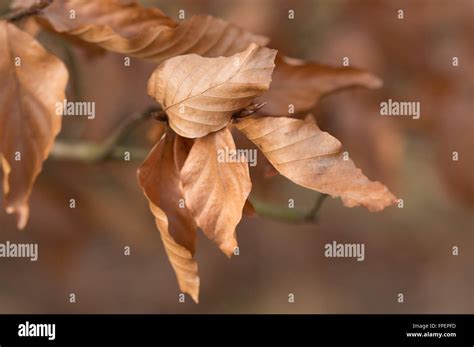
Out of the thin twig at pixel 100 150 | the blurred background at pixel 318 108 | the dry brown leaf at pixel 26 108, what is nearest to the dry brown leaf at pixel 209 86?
the dry brown leaf at pixel 26 108

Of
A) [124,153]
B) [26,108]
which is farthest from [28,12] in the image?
[124,153]

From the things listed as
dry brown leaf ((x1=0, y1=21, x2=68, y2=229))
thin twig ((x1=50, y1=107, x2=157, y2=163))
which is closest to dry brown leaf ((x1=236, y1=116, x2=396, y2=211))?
dry brown leaf ((x1=0, y1=21, x2=68, y2=229))

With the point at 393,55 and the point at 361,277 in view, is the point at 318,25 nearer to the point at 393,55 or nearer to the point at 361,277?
the point at 393,55

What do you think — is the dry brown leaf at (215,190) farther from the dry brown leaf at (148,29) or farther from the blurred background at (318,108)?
the blurred background at (318,108)

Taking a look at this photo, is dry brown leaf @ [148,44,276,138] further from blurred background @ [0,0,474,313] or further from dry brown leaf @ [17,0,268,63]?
blurred background @ [0,0,474,313]

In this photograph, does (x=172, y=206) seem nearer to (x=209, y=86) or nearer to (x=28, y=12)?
(x=209, y=86)
